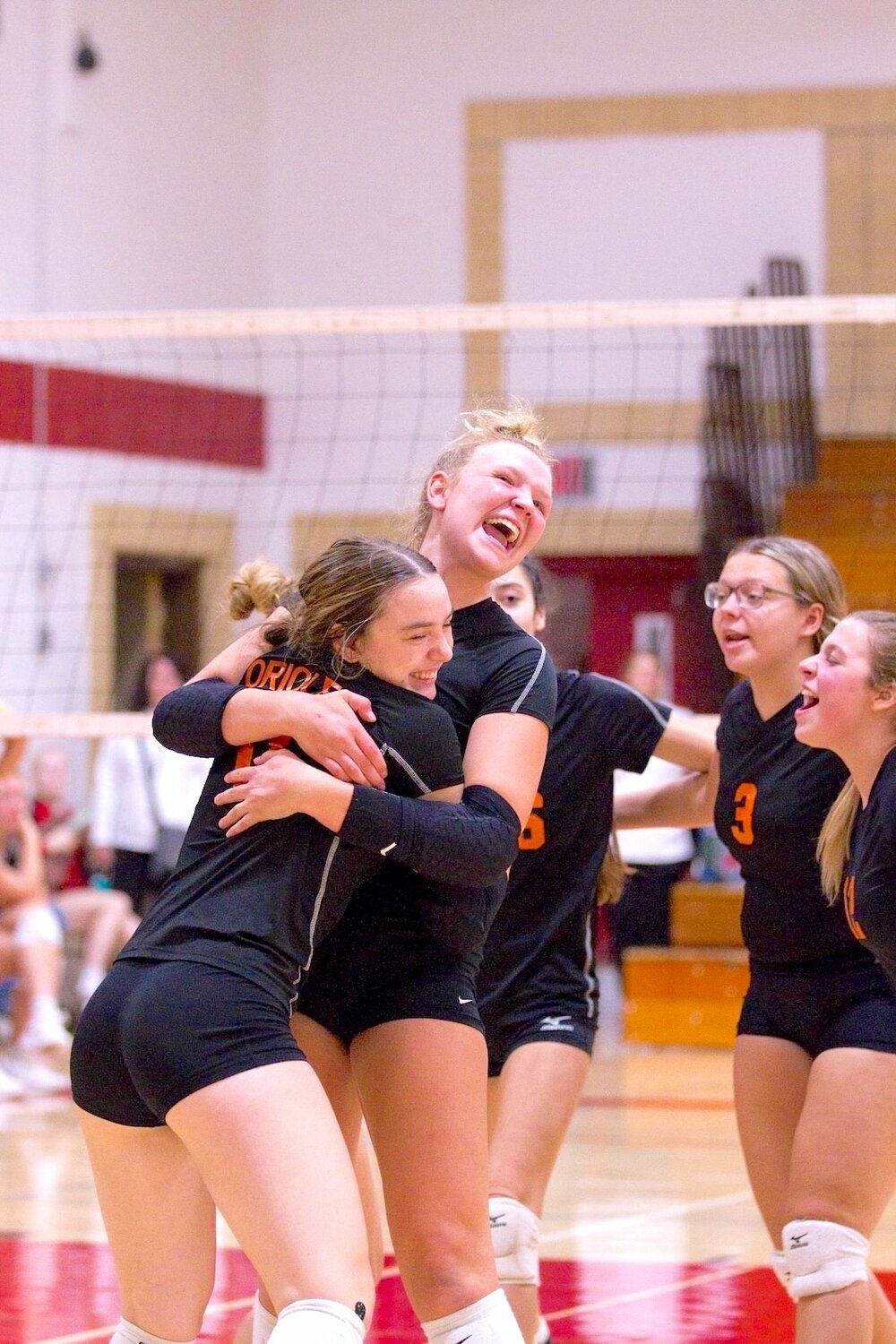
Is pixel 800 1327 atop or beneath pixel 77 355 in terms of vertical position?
beneath

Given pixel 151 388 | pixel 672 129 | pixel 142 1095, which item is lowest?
pixel 142 1095

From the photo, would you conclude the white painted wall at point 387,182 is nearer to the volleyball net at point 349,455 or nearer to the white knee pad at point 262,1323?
the volleyball net at point 349,455

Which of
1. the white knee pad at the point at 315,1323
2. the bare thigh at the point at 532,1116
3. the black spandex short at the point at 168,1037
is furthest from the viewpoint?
the bare thigh at the point at 532,1116

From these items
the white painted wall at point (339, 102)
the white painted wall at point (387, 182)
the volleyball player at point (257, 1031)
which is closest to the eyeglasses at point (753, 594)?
the volleyball player at point (257, 1031)

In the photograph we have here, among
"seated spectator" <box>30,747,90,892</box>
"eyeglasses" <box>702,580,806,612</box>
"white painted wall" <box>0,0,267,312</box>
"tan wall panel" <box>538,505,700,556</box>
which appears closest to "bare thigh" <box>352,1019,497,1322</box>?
"eyeglasses" <box>702,580,806,612</box>

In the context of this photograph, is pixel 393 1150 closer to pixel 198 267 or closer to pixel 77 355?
pixel 77 355

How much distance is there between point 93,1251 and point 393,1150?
2670mm

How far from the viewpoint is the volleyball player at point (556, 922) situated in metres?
3.60

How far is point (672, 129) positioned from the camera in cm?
1320

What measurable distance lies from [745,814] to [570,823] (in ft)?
1.31

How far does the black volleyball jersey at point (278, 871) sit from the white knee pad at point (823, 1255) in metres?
1.08

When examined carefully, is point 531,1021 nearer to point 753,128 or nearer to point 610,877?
point 610,877

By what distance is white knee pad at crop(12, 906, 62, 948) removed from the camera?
824 cm

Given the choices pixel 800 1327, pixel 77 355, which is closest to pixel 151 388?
pixel 77 355
